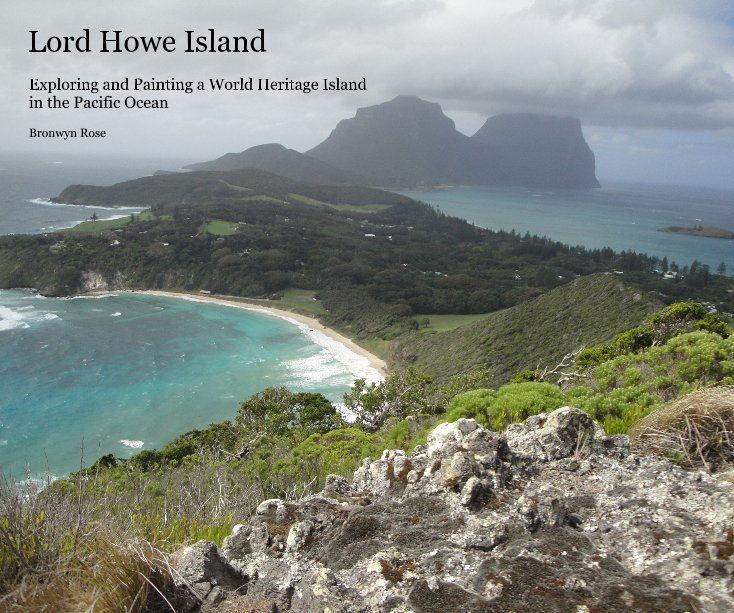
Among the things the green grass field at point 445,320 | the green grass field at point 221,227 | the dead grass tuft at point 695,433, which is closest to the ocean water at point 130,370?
the green grass field at point 445,320

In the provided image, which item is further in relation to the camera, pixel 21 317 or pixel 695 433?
pixel 21 317

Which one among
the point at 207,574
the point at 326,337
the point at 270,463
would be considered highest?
the point at 207,574

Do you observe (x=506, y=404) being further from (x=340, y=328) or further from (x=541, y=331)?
(x=340, y=328)

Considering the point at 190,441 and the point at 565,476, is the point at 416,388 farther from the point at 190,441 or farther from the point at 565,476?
the point at 565,476

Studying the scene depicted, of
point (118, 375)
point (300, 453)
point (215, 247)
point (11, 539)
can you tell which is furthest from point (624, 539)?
point (215, 247)

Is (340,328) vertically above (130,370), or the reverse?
(340,328)

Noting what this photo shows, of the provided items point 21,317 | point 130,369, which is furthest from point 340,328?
point 21,317

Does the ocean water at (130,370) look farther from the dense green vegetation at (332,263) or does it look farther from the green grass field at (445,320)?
the green grass field at (445,320)

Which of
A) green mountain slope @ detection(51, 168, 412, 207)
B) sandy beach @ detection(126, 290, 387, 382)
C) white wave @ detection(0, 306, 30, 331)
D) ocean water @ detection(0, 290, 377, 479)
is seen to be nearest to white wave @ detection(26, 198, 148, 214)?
green mountain slope @ detection(51, 168, 412, 207)
